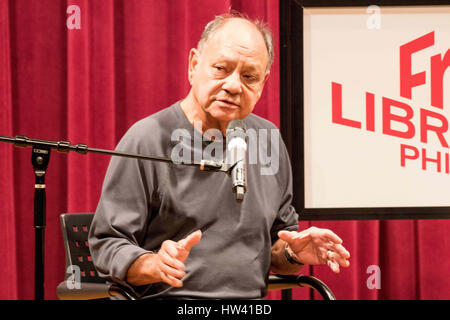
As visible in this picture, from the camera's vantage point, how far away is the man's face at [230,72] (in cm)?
150

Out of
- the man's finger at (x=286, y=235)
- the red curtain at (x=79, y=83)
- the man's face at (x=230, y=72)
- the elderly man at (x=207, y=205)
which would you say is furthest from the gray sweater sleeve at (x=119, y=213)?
the red curtain at (x=79, y=83)

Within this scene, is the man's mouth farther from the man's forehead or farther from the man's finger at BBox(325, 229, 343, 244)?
the man's finger at BBox(325, 229, 343, 244)

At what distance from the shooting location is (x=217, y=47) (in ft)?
5.03

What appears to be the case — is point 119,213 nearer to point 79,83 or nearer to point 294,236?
point 294,236

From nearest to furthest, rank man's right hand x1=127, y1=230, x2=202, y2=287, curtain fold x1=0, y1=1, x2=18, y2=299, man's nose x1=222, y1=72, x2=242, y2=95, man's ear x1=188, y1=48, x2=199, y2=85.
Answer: man's right hand x1=127, y1=230, x2=202, y2=287 < man's nose x1=222, y1=72, x2=242, y2=95 < man's ear x1=188, y1=48, x2=199, y2=85 < curtain fold x1=0, y1=1, x2=18, y2=299

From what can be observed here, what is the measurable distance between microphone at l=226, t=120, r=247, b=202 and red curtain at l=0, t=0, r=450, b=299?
1.05 meters

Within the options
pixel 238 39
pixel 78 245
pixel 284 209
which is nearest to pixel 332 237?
pixel 284 209

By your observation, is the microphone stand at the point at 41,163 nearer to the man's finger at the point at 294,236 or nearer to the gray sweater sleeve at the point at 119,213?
the gray sweater sleeve at the point at 119,213

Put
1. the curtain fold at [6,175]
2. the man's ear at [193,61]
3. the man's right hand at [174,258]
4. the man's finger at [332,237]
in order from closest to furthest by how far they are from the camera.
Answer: the man's right hand at [174,258] → the man's finger at [332,237] → the man's ear at [193,61] → the curtain fold at [6,175]

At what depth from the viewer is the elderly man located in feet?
4.58

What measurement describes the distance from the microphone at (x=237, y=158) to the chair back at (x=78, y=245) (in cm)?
60

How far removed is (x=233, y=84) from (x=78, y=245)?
68cm

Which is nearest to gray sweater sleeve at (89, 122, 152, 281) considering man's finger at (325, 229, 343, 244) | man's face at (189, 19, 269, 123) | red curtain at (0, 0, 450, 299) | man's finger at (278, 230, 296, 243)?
man's face at (189, 19, 269, 123)

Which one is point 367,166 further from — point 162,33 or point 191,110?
point 162,33
